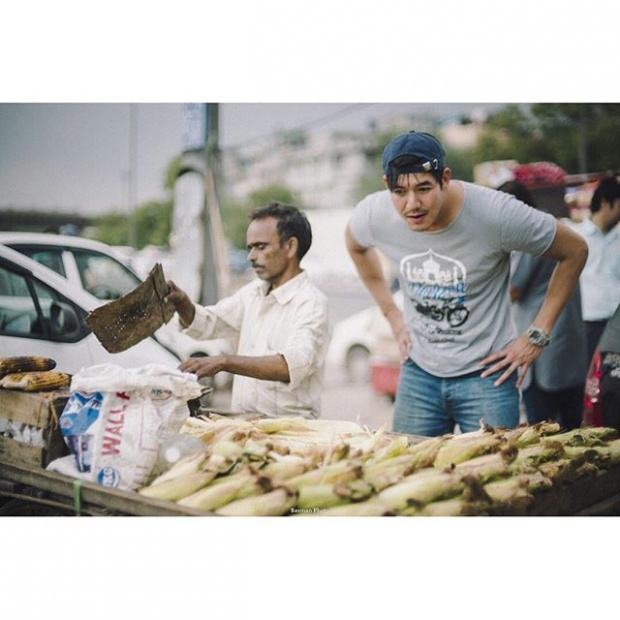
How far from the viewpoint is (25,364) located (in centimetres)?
285

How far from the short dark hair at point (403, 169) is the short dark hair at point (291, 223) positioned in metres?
0.47

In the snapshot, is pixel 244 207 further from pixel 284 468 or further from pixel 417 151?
pixel 284 468

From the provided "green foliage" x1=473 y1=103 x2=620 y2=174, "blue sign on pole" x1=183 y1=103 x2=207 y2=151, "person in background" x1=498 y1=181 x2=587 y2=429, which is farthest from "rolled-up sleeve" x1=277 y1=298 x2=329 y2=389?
"green foliage" x1=473 y1=103 x2=620 y2=174

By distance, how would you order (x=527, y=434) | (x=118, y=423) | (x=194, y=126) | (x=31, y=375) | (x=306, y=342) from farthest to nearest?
(x=194, y=126) < (x=306, y=342) < (x=527, y=434) < (x=31, y=375) < (x=118, y=423)

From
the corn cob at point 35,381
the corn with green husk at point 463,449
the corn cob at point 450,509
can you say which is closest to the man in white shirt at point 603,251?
the corn with green husk at point 463,449

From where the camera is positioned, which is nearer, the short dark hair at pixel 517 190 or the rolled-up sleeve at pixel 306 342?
the rolled-up sleeve at pixel 306 342

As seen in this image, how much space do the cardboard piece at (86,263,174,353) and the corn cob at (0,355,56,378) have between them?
0.88ft

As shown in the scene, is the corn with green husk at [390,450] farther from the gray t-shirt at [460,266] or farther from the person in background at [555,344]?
the person in background at [555,344]

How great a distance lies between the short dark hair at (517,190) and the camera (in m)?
3.46

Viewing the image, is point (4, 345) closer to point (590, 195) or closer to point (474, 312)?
point (474, 312)

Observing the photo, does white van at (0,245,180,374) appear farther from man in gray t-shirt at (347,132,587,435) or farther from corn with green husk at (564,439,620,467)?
corn with green husk at (564,439,620,467)

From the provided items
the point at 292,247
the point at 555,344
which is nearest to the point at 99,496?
the point at 292,247

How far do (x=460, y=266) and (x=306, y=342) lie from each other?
753mm

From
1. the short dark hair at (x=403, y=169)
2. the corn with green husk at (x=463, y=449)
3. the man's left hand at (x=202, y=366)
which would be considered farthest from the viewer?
the short dark hair at (x=403, y=169)
